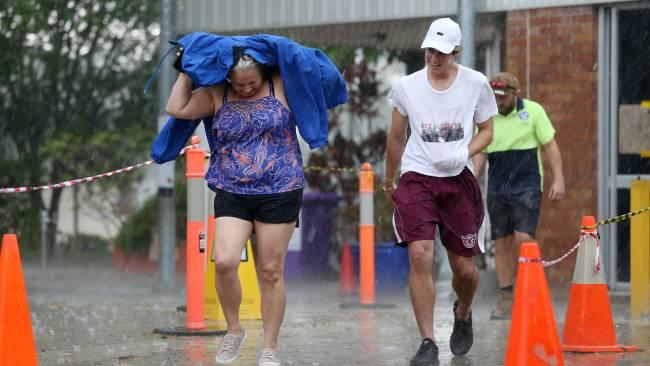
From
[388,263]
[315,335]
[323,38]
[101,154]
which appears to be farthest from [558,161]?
[101,154]

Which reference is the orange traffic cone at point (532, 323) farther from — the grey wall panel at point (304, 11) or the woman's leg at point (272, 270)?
A: the grey wall panel at point (304, 11)

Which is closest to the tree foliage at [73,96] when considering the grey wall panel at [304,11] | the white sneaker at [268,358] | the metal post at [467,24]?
the grey wall panel at [304,11]

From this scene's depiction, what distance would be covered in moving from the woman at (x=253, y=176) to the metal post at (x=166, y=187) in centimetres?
779

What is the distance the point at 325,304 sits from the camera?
1318 cm

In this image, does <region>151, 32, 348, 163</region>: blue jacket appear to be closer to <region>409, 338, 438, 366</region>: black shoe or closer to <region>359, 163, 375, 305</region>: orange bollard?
<region>409, 338, 438, 366</region>: black shoe

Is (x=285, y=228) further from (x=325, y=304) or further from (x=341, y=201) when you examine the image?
(x=341, y=201)

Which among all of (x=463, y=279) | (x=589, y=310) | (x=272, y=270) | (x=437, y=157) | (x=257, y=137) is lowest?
(x=589, y=310)

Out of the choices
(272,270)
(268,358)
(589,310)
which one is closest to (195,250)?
(272,270)

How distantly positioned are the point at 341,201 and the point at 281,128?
1007 centimetres

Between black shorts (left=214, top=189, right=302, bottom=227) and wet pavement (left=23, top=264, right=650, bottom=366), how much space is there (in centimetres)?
98

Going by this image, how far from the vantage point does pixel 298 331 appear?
9992 mm

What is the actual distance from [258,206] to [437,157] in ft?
3.58

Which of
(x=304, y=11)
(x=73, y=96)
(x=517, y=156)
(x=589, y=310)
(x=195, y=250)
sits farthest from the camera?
(x=73, y=96)

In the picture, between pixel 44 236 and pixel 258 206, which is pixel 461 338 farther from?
pixel 44 236
